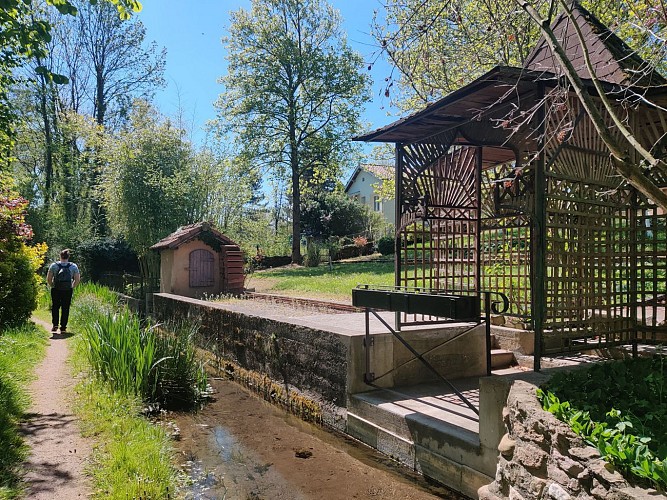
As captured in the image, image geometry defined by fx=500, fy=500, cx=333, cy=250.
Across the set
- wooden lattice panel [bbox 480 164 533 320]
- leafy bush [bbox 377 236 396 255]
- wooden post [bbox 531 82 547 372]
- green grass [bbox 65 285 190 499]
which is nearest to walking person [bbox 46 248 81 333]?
green grass [bbox 65 285 190 499]

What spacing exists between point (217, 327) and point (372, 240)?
22517 mm

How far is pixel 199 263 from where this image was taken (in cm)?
1453

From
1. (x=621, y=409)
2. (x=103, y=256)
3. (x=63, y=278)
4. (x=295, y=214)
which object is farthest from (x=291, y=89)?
(x=621, y=409)

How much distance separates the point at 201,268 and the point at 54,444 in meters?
10.3

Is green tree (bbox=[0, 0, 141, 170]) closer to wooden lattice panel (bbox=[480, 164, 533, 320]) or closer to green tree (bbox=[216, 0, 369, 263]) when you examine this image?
A: wooden lattice panel (bbox=[480, 164, 533, 320])

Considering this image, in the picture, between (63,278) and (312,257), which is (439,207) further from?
(312,257)

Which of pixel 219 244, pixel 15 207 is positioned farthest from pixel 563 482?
pixel 219 244

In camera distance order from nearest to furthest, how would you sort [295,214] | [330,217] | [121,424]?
1. [121,424]
2. [295,214]
3. [330,217]

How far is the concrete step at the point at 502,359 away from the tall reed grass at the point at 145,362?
3967mm

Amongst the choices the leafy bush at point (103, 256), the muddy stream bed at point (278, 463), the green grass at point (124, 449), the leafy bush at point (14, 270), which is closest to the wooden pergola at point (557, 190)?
the muddy stream bed at point (278, 463)

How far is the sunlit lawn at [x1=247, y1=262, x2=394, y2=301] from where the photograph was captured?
49.5ft

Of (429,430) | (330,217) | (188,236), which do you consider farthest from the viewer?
(330,217)

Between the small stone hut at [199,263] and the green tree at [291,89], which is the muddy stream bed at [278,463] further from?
the green tree at [291,89]

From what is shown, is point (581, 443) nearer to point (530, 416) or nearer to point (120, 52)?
point (530, 416)
